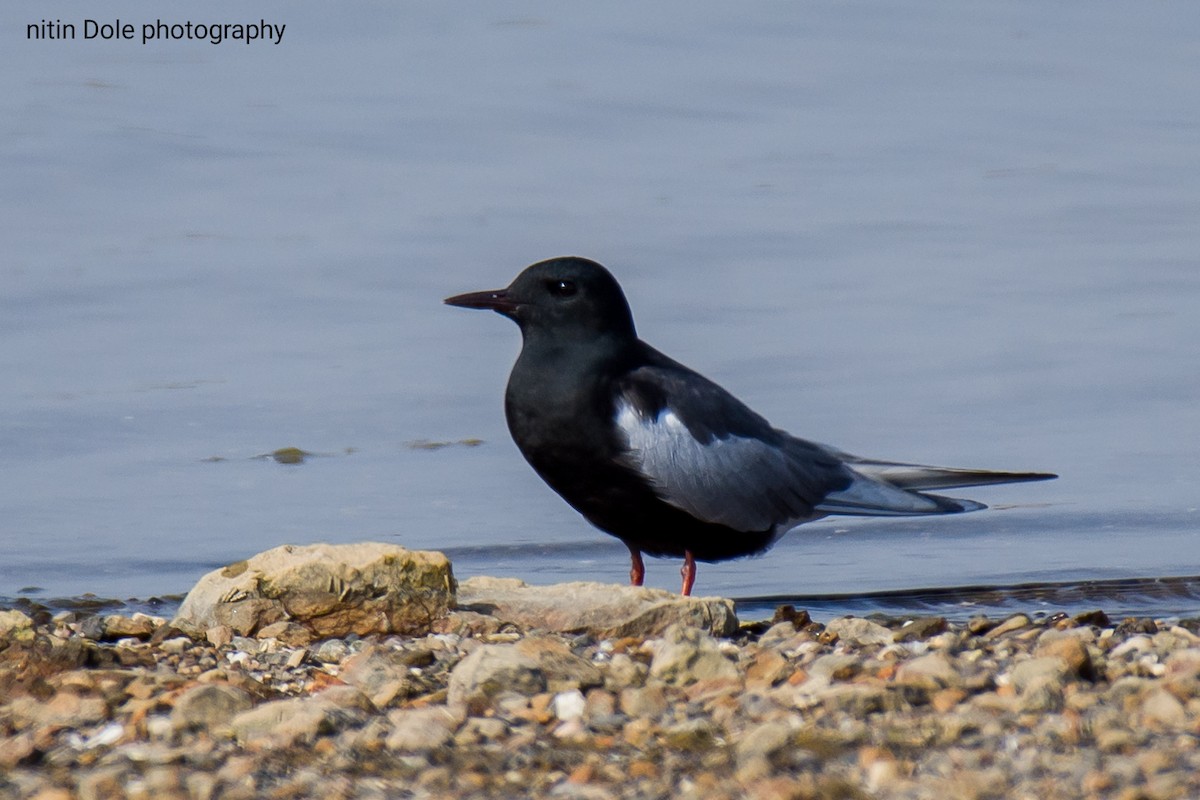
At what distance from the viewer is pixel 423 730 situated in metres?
4.20

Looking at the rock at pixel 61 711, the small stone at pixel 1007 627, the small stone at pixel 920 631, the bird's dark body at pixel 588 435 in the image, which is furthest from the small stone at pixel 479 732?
the bird's dark body at pixel 588 435

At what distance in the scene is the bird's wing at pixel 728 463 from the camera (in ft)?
21.4

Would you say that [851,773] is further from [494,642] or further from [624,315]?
[624,315]

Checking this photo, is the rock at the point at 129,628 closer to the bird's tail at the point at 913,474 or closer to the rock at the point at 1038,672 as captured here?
the rock at the point at 1038,672

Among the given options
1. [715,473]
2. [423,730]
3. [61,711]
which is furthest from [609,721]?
[715,473]

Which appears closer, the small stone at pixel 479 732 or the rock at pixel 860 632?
the small stone at pixel 479 732

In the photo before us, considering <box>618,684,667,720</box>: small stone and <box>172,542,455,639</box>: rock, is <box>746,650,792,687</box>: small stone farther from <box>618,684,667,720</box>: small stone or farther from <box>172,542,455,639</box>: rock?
<box>172,542,455,639</box>: rock

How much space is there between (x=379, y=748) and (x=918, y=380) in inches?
237

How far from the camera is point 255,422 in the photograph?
9.16 metres

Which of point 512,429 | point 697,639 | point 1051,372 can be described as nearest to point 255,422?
point 512,429

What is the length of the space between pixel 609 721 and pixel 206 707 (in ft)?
2.87

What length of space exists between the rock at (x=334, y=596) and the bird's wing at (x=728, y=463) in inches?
46.1

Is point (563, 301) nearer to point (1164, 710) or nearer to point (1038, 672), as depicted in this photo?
point (1038, 672)

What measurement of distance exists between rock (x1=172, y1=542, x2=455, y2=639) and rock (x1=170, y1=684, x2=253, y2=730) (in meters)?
1.01
